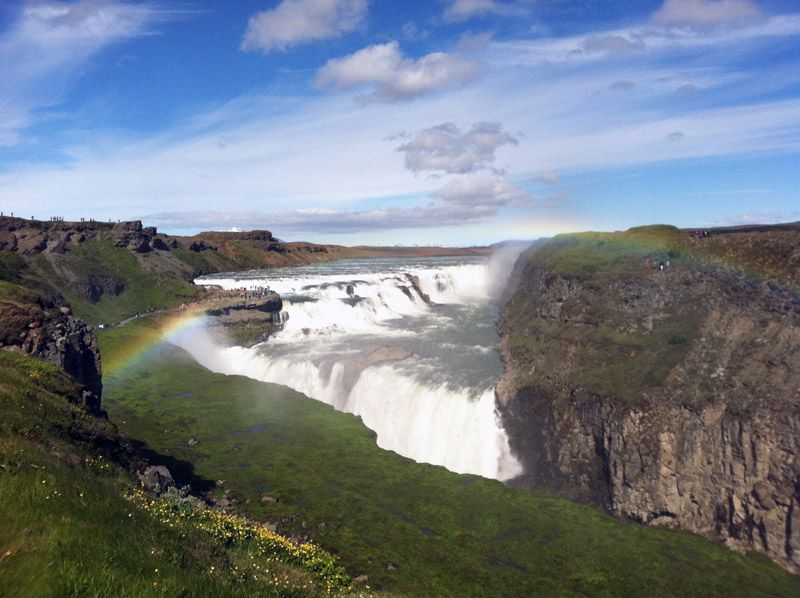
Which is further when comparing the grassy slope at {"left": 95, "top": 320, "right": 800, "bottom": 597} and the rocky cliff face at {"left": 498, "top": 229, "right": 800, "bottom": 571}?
the rocky cliff face at {"left": 498, "top": 229, "right": 800, "bottom": 571}

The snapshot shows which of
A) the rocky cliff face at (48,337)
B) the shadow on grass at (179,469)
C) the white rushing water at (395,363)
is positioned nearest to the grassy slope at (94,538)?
the rocky cliff face at (48,337)

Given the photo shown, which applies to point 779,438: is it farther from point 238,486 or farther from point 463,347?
point 463,347

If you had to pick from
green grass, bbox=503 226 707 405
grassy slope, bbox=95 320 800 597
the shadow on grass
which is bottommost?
grassy slope, bbox=95 320 800 597

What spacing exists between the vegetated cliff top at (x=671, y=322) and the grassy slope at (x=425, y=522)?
29.8 ft

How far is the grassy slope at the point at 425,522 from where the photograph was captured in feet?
70.2

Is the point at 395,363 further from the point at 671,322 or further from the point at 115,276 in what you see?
the point at 115,276

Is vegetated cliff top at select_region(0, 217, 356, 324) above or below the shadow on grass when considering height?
above

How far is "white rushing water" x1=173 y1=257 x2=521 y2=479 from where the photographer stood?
37438 mm

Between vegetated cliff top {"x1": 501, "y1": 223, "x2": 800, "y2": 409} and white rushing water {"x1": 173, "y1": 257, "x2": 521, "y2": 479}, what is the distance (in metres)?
5.22

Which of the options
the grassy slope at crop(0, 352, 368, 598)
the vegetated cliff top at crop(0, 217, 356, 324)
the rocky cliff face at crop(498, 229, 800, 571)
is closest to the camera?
the grassy slope at crop(0, 352, 368, 598)

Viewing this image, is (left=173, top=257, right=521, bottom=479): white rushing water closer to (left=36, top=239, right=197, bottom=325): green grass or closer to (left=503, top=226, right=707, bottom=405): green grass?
(left=503, top=226, right=707, bottom=405): green grass

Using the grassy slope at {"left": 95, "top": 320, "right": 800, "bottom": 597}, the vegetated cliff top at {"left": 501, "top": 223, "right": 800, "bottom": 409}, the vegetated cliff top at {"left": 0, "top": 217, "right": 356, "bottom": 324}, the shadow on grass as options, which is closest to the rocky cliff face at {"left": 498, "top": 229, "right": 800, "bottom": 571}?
the vegetated cliff top at {"left": 501, "top": 223, "right": 800, "bottom": 409}

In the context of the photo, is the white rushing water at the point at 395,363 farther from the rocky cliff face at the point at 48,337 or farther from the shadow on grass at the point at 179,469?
the rocky cliff face at the point at 48,337

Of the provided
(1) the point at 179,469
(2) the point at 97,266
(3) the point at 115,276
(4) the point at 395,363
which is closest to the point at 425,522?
(1) the point at 179,469
